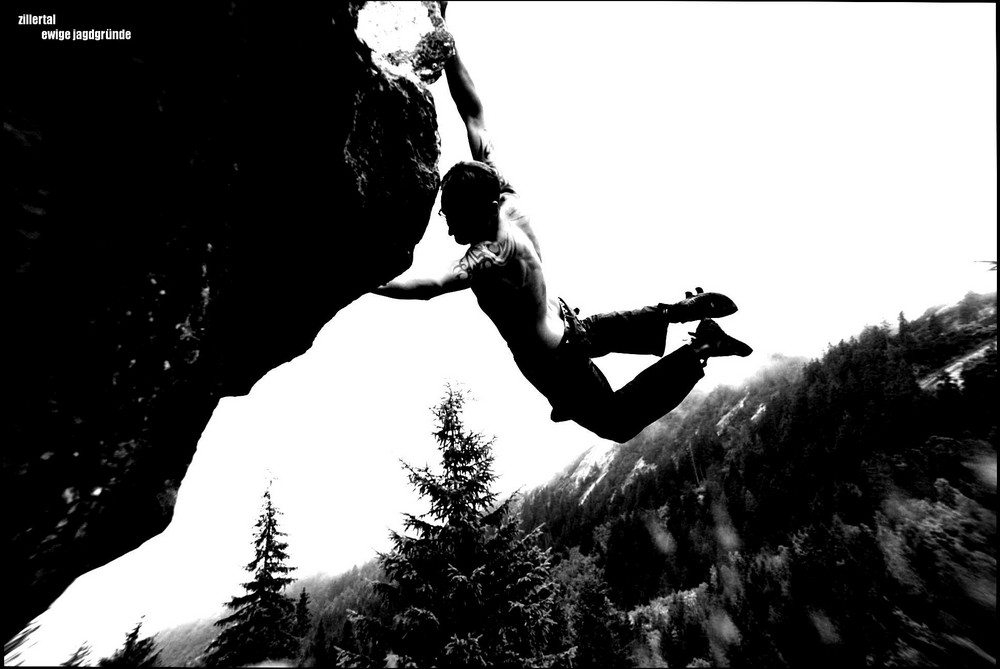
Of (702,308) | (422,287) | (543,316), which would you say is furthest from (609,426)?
(422,287)

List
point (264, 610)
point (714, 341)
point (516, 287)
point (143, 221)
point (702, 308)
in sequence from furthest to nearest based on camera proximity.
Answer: point (264, 610)
point (702, 308)
point (714, 341)
point (516, 287)
point (143, 221)

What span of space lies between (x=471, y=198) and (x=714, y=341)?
7.61 feet

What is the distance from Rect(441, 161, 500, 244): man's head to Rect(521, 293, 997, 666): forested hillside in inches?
337

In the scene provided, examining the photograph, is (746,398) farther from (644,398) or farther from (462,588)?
(644,398)

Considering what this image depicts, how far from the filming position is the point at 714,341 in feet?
12.0

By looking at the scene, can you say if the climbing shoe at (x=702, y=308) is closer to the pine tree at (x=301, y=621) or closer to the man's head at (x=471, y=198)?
the man's head at (x=471, y=198)

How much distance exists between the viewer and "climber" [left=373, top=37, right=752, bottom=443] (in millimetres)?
2732

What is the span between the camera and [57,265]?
77.0 inches

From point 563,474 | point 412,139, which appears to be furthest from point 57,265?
point 563,474

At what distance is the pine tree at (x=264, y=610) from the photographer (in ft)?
74.3

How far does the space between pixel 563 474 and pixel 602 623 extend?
12166 cm

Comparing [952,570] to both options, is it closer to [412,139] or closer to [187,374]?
[412,139]

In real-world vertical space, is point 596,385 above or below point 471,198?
below

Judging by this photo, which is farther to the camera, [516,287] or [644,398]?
[644,398]
